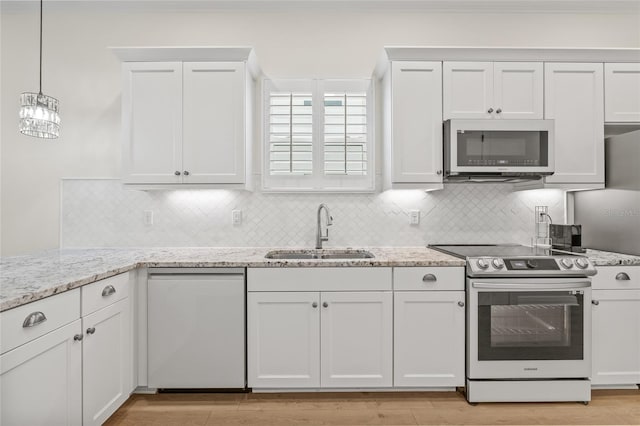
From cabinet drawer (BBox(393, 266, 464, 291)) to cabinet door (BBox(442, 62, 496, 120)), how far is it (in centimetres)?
116

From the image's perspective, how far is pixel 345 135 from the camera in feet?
9.85

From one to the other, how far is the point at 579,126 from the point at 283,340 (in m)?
2.71

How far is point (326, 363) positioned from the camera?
7.54 feet

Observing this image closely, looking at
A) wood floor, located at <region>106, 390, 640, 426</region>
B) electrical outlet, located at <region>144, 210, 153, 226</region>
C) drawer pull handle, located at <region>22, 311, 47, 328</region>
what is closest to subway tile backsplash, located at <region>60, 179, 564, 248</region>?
electrical outlet, located at <region>144, 210, 153, 226</region>

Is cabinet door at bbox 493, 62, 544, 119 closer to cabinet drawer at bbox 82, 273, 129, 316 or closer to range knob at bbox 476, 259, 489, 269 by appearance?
range knob at bbox 476, 259, 489, 269

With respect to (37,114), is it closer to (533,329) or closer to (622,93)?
(533,329)

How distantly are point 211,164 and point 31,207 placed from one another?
5.63 ft

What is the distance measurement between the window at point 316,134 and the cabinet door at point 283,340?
106cm

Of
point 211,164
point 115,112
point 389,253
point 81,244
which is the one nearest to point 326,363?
point 389,253

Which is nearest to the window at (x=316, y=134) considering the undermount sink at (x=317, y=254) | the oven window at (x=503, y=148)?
the undermount sink at (x=317, y=254)

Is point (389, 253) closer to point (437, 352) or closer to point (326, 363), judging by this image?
point (437, 352)

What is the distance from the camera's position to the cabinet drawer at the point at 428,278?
229 centimetres

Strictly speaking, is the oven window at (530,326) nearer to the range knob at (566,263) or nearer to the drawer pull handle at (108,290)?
the range knob at (566,263)

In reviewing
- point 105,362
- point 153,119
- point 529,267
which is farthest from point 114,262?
point 529,267
